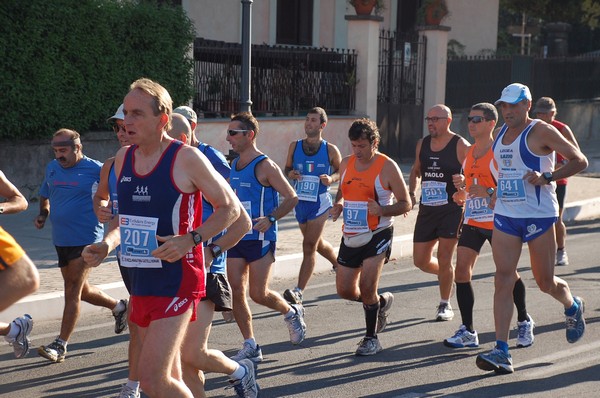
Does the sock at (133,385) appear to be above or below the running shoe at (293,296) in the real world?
above

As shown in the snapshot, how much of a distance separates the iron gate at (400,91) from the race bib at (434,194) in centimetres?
1338

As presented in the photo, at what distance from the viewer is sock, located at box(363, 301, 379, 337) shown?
8.08 metres

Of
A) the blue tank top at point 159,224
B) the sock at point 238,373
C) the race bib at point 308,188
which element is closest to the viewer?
the blue tank top at point 159,224

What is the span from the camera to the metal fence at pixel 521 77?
25.8 m

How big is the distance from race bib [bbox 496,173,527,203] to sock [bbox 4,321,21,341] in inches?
144

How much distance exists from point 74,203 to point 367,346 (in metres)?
2.52

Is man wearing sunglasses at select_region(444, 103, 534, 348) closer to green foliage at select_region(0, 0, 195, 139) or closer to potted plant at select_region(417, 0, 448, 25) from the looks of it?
green foliage at select_region(0, 0, 195, 139)

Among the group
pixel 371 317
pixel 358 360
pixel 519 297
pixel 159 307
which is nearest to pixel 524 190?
pixel 519 297

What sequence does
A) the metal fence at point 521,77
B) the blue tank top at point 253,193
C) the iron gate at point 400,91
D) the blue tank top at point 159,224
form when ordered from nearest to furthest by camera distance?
the blue tank top at point 159,224, the blue tank top at point 253,193, the iron gate at point 400,91, the metal fence at point 521,77

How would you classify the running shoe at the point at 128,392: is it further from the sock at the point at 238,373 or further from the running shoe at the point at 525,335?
the running shoe at the point at 525,335

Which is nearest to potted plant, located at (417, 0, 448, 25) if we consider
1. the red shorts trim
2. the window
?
the window

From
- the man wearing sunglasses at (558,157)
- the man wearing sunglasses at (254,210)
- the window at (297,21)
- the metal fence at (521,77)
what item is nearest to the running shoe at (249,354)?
the man wearing sunglasses at (254,210)

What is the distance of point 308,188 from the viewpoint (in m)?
10.5

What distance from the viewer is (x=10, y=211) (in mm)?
6930
